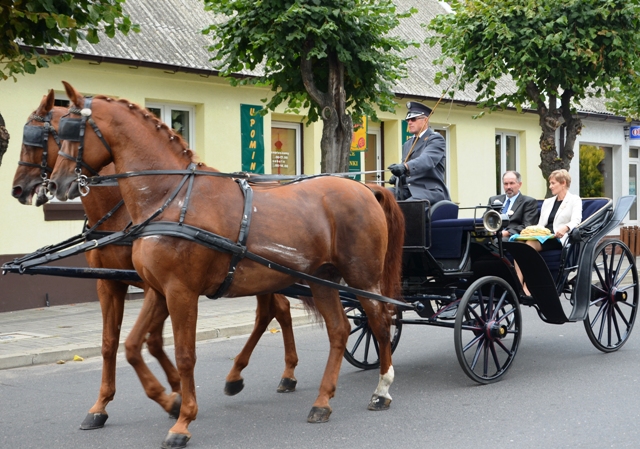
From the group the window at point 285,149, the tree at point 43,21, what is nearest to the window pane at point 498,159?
the window at point 285,149

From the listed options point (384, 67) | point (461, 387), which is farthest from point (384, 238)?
point (384, 67)

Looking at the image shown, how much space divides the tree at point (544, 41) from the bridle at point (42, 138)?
911 cm

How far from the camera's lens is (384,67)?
461 inches

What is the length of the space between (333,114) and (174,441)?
7392mm

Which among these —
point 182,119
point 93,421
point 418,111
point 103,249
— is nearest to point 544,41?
point 182,119

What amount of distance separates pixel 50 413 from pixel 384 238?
2.87 meters

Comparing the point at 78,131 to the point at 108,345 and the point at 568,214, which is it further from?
the point at 568,214

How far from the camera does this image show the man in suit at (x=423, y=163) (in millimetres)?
7398

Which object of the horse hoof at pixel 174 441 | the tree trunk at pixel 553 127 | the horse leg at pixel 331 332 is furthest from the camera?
the tree trunk at pixel 553 127

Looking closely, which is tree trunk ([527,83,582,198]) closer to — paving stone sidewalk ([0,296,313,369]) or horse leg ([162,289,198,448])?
paving stone sidewalk ([0,296,313,369])

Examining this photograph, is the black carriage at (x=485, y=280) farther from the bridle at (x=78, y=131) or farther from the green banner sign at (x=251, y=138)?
the green banner sign at (x=251, y=138)

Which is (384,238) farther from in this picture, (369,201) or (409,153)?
(409,153)

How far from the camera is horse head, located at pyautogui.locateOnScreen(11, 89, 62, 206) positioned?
5453 millimetres

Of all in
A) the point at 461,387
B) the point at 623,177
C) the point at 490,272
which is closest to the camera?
the point at 461,387
